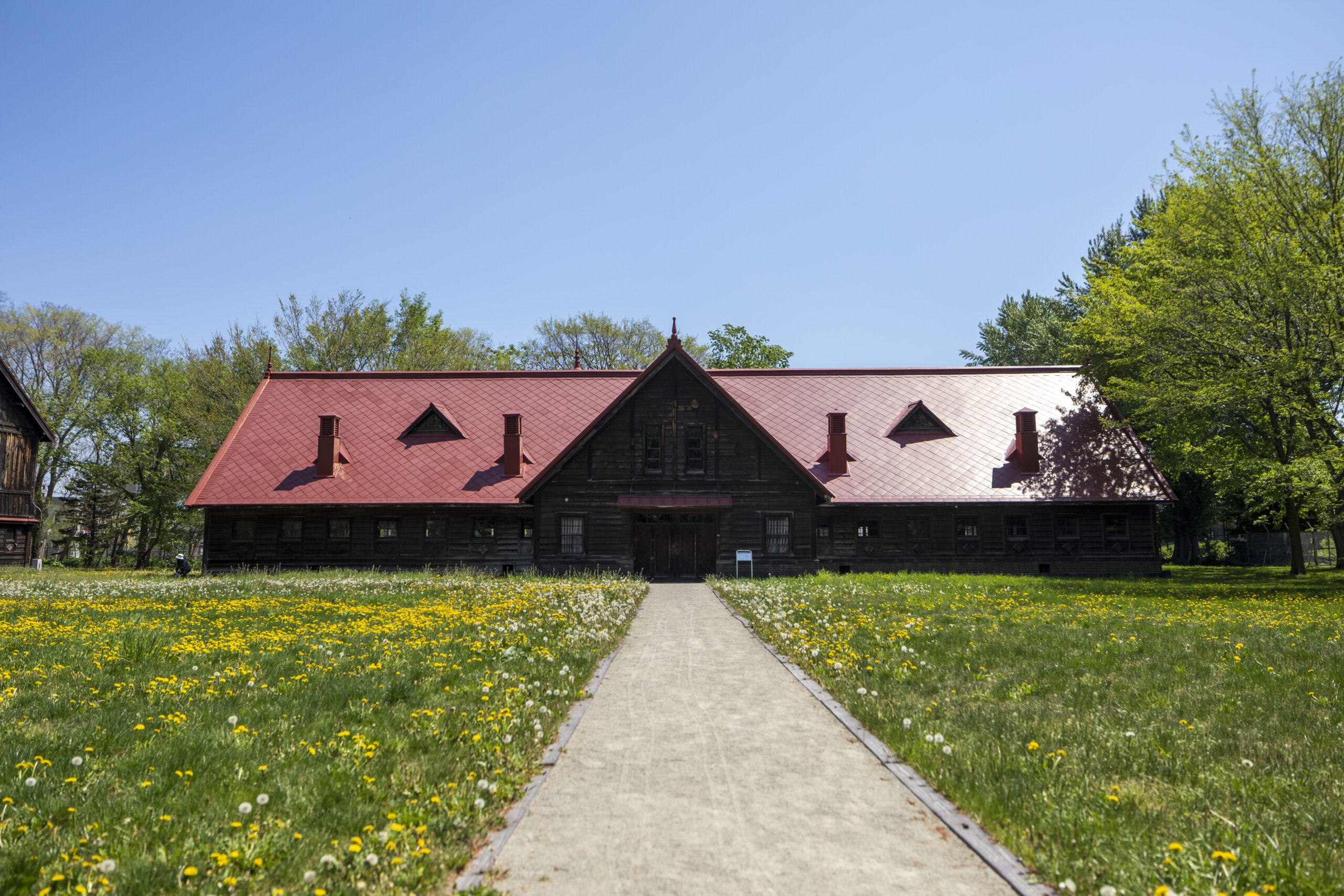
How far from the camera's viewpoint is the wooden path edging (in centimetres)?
464

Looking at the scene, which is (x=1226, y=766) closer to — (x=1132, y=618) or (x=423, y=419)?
(x=1132, y=618)

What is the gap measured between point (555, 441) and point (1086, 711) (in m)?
27.3

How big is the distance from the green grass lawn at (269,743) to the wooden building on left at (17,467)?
101 ft

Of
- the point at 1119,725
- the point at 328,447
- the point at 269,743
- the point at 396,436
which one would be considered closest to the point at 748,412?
the point at 396,436

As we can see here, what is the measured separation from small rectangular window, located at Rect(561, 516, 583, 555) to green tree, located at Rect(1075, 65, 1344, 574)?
67.8ft

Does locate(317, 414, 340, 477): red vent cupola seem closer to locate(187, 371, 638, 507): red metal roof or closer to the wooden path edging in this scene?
locate(187, 371, 638, 507): red metal roof

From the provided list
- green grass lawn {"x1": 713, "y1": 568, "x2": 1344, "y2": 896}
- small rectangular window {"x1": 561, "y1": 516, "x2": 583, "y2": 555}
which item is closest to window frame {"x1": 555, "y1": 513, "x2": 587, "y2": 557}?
small rectangular window {"x1": 561, "y1": 516, "x2": 583, "y2": 555}

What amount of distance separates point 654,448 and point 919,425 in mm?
12065

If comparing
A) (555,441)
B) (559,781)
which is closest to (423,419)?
(555,441)

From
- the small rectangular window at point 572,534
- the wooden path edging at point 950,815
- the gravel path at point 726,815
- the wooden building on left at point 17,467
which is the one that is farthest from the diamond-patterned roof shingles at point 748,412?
the wooden path edging at point 950,815

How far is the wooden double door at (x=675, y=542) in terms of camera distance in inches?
1206

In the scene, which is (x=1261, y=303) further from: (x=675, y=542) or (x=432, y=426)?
(x=432, y=426)

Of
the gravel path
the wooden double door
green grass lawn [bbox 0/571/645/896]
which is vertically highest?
the wooden double door

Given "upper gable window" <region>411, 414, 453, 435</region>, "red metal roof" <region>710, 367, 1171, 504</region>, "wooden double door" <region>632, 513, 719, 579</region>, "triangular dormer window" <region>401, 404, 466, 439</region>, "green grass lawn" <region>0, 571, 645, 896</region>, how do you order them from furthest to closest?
"upper gable window" <region>411, 414, 453, 435</region>, "triangular dormer window" <region>401, 404, 466, 439</region>, "red metal roof" <region>710, 367, 1171, 504</region>, "wooden double door" <region>632, 513, 719, 579</region>, "green grass lawn" <region>0, 571, 645, 896</region>
